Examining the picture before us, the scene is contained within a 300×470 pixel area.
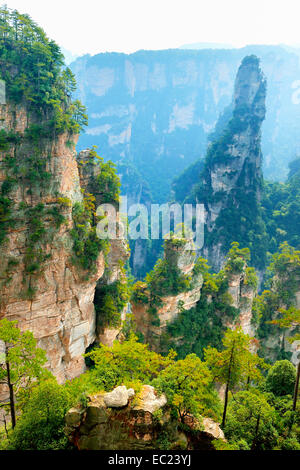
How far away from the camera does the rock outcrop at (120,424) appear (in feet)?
27.7

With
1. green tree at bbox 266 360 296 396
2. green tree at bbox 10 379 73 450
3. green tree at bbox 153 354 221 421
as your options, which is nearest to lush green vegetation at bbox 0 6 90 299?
green tree at bbox 10 379 73 450

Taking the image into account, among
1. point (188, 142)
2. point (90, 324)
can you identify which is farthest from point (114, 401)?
point (188, 142)

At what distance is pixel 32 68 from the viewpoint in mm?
14703

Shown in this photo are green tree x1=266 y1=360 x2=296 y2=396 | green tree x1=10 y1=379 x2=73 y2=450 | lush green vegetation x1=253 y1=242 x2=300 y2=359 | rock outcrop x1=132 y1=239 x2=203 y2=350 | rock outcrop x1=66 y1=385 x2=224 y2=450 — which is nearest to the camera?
rock outcrop x1=66 y1=385 x2=224 y2=450

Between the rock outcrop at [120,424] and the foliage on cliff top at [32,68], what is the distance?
12.8m

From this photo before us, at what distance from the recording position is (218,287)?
25391mm

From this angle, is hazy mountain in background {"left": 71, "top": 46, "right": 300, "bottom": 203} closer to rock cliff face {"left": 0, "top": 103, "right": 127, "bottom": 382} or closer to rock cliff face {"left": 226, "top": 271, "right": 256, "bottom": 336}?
rock cliff face {"left": 226, "top": 271, "right": 256, "bottom": 336}

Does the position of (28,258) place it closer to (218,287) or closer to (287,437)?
(287,437)

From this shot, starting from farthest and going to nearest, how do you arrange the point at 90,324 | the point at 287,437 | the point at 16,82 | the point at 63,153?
1. the point at 90,324
2. the point at 63,153
3. the point at 16,82
4. the point at 287,437

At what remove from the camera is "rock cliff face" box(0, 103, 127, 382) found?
1455cm

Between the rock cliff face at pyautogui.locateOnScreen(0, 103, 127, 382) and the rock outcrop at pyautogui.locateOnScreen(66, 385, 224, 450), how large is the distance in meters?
7.83

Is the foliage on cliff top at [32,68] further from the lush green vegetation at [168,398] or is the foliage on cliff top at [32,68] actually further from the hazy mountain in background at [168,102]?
the hazy mountain in background at [168,102]

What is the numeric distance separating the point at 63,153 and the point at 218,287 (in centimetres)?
1664

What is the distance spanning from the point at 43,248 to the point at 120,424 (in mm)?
9568
